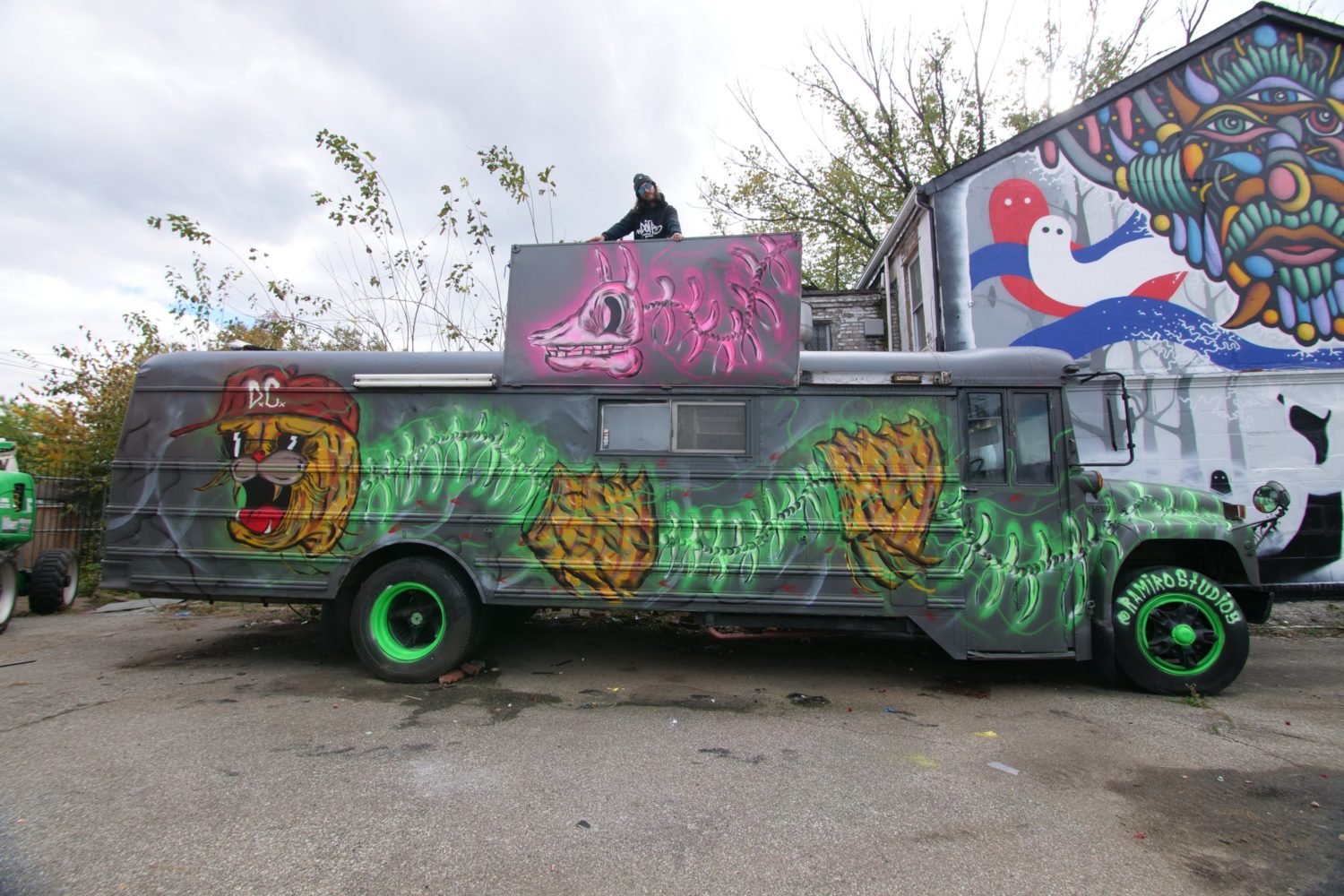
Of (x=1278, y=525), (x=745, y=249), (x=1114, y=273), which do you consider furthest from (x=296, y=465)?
(x=1278, y=525)

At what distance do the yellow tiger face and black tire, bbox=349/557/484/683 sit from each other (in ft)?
1.88

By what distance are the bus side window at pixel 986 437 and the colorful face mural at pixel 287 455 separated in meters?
4.88

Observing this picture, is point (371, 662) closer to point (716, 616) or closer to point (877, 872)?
point (716, 616)

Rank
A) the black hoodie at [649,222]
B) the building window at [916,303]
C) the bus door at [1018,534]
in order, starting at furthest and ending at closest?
the building window at [916,303] < the black hoodie at [649,222] < the bus door at [1018,534]

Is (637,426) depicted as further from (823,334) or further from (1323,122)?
(1323,122)

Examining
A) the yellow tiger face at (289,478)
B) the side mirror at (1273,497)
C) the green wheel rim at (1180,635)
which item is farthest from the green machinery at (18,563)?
the side mirror at (1273,497)

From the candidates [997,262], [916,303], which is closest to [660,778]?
[997,262]

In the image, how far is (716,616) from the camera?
5.31 meters

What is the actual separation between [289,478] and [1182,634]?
714cm

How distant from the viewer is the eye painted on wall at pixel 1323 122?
9.55m

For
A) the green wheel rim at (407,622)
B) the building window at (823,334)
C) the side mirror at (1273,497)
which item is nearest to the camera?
the green wheel rim at (407,622)

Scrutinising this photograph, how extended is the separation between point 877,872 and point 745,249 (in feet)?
13.9

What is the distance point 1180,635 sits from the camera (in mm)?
5164

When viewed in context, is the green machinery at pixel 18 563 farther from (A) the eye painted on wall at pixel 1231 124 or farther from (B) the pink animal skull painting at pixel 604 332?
(A) the eye painted on wall at pixel 1231 124
